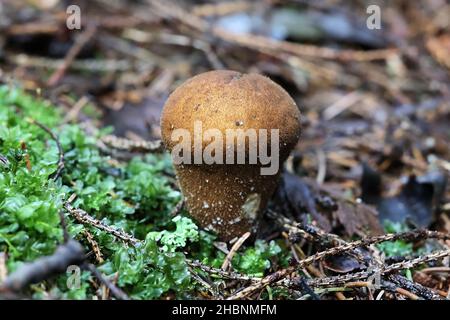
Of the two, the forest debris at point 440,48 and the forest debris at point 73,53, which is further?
the forest debris at point 440,48

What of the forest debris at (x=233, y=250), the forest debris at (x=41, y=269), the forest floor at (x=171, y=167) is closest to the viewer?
the forest debris at (x=41, y=269)

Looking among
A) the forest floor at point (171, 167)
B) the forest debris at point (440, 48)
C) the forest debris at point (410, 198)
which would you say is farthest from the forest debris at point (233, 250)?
the forest debris at point (440, 48)

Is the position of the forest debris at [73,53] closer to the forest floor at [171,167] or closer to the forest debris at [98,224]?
the forest floor at [171,167]

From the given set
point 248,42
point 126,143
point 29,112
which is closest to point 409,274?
point 126,143

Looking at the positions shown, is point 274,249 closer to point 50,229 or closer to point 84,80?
point 50,229

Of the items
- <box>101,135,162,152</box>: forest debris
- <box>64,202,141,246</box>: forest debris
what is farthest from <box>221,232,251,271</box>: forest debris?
<box>101,135,162,152</box>: forest debris

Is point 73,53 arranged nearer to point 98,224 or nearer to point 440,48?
point 98,224

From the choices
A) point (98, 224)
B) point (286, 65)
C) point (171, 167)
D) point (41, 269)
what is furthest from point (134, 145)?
point (286, 65)
